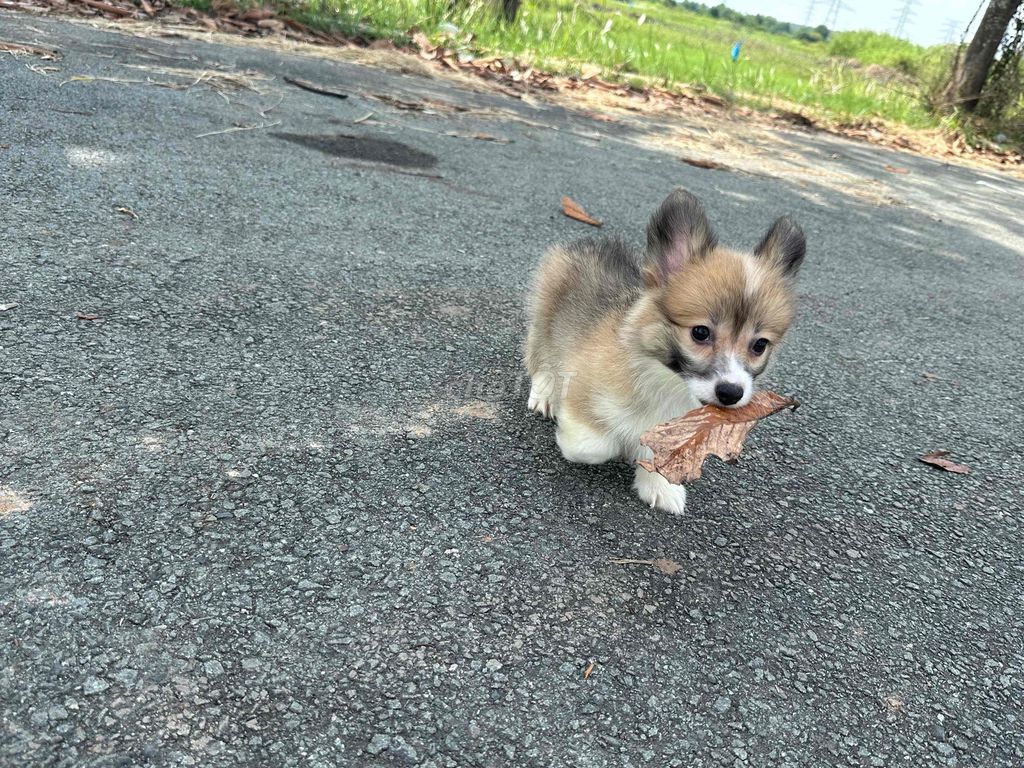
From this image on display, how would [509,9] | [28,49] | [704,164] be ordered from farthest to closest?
[509,9] → [704,164] → [28,49]

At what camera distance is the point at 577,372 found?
2838mm

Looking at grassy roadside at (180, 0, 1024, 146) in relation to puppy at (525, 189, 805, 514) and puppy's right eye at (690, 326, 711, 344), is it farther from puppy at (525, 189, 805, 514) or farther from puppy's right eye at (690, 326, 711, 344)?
puppy's right eye at (690, 326, 711, 344)

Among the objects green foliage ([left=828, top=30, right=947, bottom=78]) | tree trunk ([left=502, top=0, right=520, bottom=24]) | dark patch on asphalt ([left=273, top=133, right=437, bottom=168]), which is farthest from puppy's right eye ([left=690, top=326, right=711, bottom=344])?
green foliage ([left=828, top=30, right=947, bottom=78])

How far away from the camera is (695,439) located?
2312 mm

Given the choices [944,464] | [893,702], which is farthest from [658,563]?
[944,464]

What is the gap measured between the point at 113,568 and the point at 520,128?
6.21 meters

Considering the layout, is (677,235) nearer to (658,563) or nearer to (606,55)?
(658,563)

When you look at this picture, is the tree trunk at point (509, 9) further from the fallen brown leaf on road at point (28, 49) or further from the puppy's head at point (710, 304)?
the puppy's head at point (710, 304)

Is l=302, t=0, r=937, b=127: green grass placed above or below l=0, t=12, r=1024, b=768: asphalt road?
above

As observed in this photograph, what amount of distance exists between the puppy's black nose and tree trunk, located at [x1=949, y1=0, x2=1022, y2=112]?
1184cm

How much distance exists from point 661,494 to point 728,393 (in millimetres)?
475

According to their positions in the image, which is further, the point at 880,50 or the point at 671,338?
the point at 880,50

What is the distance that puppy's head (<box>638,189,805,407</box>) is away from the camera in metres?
2.44

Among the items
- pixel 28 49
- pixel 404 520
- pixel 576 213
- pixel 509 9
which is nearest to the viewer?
pixel 404 520
